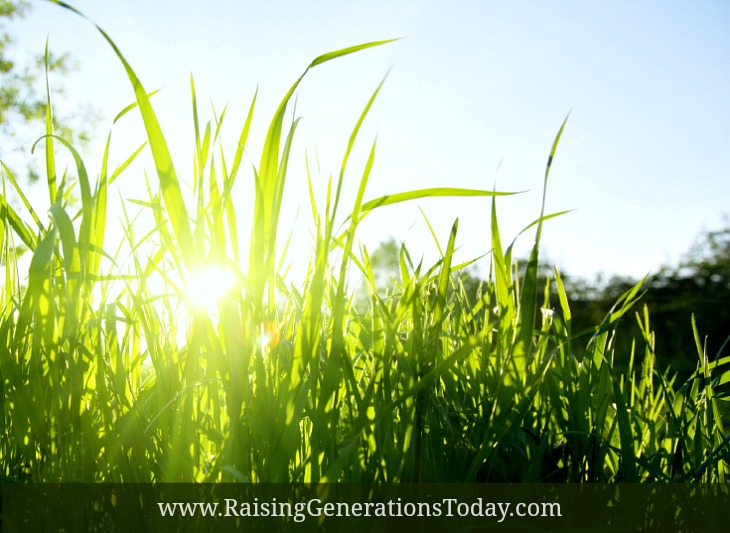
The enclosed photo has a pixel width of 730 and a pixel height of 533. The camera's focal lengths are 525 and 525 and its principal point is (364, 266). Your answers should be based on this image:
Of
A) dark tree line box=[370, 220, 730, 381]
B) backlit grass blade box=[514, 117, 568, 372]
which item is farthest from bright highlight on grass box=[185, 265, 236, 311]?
dark tree line box=[370, 220, 730, 381]

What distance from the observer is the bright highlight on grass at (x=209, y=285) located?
1.44 feet

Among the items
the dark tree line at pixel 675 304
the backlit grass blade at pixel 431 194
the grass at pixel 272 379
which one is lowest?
the grass at pixel 272 379

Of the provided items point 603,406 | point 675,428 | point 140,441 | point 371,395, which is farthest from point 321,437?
point 675,428

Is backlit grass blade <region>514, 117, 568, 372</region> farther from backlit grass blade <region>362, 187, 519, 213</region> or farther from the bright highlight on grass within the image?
the bright highlight on grass

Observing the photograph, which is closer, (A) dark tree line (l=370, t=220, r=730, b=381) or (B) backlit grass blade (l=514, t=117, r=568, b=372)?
(B) backlit grass blade (l=514, t=117, r=568, b=372)

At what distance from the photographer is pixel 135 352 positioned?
0.67 m

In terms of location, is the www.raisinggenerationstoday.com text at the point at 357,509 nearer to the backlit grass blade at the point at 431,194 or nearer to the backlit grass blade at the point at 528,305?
the backlit grass blade at the point at 528,305

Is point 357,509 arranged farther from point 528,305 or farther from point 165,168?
point 165,168

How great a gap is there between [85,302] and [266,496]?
242 millimetres

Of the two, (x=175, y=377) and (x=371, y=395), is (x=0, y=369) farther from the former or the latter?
(x=371, y=395)

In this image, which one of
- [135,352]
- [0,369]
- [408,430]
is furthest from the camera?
[135,352]

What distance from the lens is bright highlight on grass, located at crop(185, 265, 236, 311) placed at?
0.44 metres

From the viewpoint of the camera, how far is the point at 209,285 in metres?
0.44

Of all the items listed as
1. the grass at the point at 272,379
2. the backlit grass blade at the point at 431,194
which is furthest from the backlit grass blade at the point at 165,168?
the backlit grass blade at the point at 431,194
